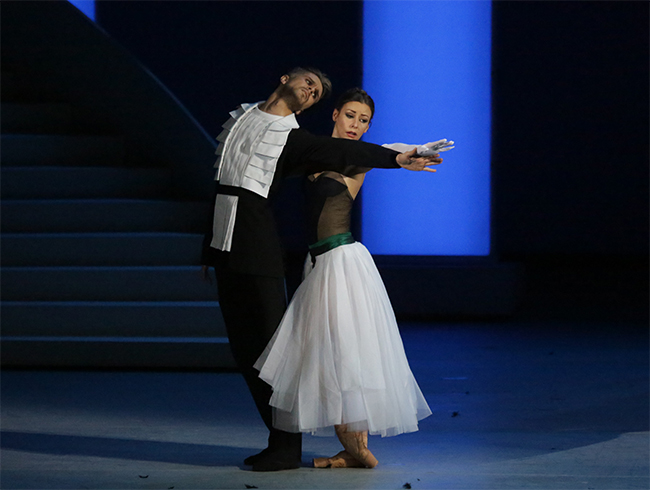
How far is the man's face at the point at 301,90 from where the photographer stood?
8.98 feet

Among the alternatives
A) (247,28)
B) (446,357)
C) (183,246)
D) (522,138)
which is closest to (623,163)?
(522,138)

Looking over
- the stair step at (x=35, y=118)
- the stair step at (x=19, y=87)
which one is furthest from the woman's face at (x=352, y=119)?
the stair step at (x=19, y=87)

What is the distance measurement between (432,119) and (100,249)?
2781 millimetres

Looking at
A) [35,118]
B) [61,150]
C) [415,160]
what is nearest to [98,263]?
[61,150]

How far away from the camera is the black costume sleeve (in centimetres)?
252

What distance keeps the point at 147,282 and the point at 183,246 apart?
0.32 metres

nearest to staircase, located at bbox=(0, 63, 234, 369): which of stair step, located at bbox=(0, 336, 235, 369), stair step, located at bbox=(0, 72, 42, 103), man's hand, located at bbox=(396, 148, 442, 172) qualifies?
stair step, located at bbox=(0, 336, 235, 369)

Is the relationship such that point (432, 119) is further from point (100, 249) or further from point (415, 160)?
point (415, 160)

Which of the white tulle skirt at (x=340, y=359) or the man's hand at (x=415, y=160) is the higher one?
the man's hand at (x=415, y=160)

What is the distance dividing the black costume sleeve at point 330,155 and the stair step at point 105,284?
2142mm

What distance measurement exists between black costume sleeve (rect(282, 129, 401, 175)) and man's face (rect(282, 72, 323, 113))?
0.44 ft

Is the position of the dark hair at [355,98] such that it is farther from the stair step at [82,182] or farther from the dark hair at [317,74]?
the stair step at [82,182]

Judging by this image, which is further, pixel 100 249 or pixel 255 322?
pixel 100 249

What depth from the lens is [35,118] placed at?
5.80 m
